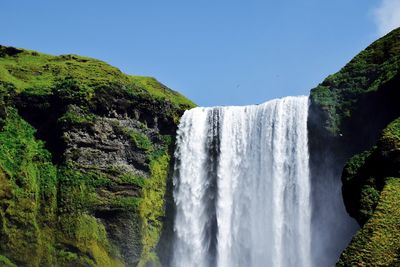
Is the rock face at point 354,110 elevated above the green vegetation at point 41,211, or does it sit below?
above

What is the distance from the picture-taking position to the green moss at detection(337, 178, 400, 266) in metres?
19.0

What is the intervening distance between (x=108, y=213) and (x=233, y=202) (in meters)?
9.22

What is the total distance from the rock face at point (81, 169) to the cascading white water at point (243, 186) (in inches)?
79.3

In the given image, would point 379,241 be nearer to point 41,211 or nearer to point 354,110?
point 354,110

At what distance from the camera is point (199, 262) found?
1623 inches

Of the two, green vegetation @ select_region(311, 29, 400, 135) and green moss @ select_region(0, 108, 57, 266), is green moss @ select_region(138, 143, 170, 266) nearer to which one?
green moss @ select_region(0, 108, 57, 266)

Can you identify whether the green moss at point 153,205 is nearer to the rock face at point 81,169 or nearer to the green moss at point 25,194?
the rock face at point 81,169

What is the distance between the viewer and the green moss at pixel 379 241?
1902cm

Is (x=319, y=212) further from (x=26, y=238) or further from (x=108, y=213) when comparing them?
(x=26, y=238)

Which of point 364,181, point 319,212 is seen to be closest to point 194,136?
point 319,212

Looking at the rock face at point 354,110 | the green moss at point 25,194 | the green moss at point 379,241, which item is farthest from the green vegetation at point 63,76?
the green moss at point 379,241

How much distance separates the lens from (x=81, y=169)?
40094mm

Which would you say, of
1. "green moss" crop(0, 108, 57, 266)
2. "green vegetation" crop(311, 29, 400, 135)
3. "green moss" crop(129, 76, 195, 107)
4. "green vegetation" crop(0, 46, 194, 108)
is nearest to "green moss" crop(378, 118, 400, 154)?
"green vegetation" crop(311, 29, 400, 135)

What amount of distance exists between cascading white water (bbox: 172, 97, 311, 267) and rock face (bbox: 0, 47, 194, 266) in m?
2.01
